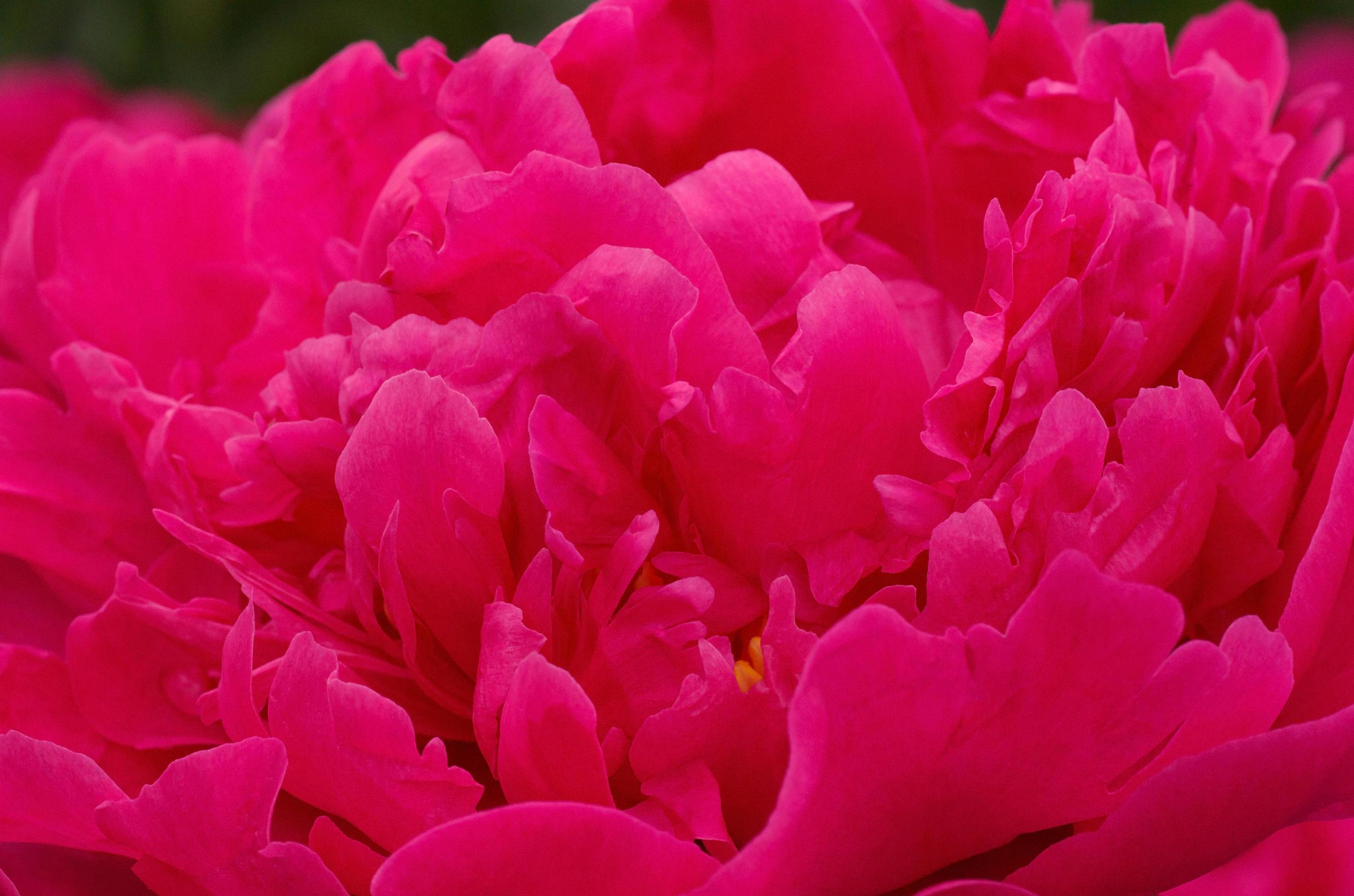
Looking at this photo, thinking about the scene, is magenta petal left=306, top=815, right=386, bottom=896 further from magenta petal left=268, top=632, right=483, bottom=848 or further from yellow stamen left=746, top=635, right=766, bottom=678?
yellow stamen left=746, top=635, right=766, bottom=678

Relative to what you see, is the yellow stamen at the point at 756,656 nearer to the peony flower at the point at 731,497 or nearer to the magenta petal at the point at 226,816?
the peony flower at the point at 731,497

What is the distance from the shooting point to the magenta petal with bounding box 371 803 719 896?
337 mm

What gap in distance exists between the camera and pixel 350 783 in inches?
15.2

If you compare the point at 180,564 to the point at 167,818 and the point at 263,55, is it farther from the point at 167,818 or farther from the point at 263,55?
the point at 263,55

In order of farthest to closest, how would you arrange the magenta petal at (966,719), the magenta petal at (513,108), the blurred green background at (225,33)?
the blurred green background at (225,33), the magenta petal at (513,108), the magenta petal at (966,719)

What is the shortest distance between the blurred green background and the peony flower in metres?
0.64

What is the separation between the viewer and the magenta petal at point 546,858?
0.34m

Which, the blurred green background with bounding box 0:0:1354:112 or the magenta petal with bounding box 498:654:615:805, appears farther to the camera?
the blurred green background with bounding box 0:0:1354:112

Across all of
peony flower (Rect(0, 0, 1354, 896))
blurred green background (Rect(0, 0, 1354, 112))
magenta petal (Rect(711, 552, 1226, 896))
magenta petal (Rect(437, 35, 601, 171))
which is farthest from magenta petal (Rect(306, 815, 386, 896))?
blurred green background (Rect(0, 0, 1354, 112))

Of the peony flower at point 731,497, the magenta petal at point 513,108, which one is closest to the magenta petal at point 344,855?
the peony flower at point 731,497

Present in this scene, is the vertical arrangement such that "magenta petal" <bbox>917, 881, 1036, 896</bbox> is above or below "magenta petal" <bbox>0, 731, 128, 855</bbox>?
below

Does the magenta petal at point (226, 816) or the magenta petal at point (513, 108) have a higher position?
the magenta petal at point (513, 108)

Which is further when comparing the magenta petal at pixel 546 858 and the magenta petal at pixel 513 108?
the magenta petal at pixel 513 108

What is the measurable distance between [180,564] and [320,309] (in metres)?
0.10
